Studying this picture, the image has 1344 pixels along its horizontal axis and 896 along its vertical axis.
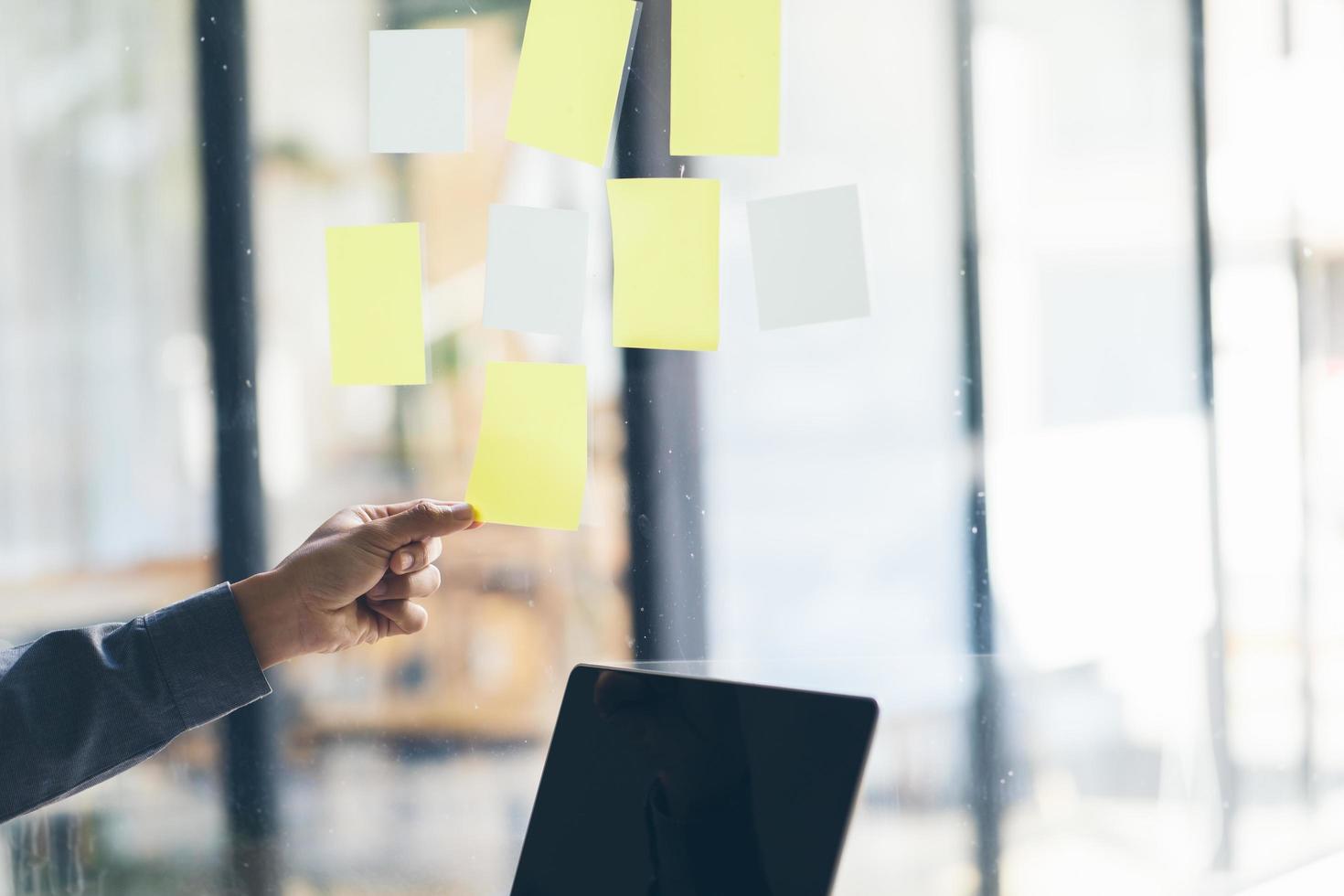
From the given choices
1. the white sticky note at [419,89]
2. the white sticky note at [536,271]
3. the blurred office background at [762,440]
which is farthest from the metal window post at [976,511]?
the white sticky note at [419,89]

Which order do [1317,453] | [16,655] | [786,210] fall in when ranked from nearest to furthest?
1. [16,655]
2. [786,210]
3. [1317,453]

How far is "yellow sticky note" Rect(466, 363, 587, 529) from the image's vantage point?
2.85ft

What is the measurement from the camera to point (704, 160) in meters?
0.90

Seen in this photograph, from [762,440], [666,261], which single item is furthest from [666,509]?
[666,261]

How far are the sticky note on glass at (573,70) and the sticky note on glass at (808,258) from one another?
0.16 meters

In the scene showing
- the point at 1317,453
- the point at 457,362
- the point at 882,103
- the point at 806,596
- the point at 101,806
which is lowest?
the point at 101,806

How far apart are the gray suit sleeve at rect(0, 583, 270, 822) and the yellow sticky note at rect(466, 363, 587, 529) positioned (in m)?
0.22

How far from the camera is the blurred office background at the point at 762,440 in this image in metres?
0.92

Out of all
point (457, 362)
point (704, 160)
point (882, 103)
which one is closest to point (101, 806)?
point (457, 362)

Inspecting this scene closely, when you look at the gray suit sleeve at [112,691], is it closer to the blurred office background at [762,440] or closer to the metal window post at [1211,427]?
the blurred office background at [762,440]

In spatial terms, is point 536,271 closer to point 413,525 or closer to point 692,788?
point 413,525

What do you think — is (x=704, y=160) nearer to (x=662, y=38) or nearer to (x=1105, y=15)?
(x=662, y=38)

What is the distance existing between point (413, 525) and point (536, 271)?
0.27 meters

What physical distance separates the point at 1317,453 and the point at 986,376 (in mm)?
359
